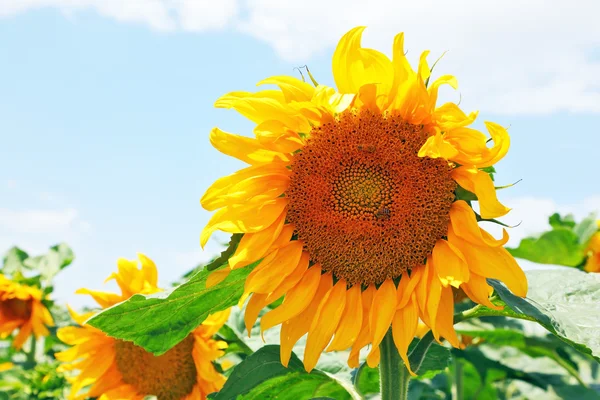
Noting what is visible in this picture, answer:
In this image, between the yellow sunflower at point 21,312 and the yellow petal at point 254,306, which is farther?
the yellow sunflower at point 21,312

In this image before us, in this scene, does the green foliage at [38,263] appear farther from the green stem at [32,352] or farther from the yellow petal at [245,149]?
the yellow petal at [245,149]

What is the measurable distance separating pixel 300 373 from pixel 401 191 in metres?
0.78

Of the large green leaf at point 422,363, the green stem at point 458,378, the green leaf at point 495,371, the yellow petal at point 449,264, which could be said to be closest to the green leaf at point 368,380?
the large green leaf at point 422,363

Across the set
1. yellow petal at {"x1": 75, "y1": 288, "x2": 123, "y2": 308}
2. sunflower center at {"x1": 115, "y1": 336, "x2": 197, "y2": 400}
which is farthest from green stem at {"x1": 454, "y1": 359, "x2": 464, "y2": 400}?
yellow petal at {"x1": 75, "y1": 288, "x2": 123, "y2": 308}

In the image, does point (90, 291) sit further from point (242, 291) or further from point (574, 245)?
point (574, 245)

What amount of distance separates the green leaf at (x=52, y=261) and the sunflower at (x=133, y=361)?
1576 millimetres

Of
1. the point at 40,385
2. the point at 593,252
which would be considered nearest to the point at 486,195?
the point at 593,252

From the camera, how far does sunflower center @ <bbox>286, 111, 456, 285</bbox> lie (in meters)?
2.12

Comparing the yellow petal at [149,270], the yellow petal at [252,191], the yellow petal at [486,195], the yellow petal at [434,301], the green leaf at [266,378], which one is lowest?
the green leaf at [266,378]

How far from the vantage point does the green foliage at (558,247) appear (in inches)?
166

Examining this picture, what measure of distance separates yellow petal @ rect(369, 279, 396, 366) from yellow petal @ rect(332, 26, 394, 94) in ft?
1.93

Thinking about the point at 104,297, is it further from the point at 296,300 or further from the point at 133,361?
the point at 296,300

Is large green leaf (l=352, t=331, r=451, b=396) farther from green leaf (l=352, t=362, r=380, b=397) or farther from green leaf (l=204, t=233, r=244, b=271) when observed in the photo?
green leaf (l=204, t=233, r=244, b=271)

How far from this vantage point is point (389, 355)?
221 centimetres
